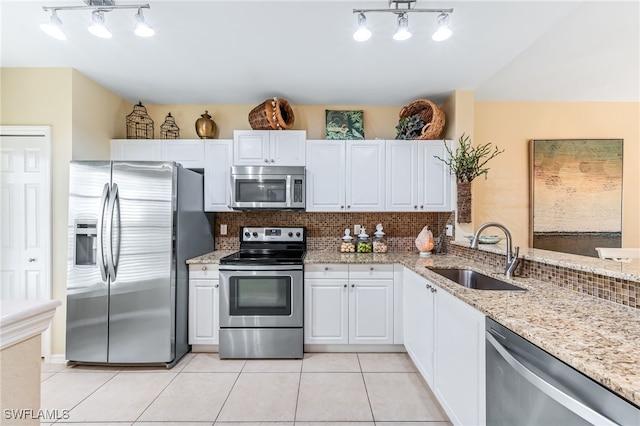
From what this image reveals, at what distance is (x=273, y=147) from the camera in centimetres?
301

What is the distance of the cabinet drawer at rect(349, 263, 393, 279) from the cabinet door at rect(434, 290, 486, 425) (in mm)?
844

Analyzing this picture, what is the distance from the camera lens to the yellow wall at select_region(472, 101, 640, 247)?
3.35m

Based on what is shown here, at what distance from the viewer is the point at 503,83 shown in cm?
295

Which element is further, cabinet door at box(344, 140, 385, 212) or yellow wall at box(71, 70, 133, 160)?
cabinet door at box(344, 140, 385, 212)

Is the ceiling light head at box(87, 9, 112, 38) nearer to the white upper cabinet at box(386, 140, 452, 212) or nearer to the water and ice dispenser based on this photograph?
the water and ice dispenser

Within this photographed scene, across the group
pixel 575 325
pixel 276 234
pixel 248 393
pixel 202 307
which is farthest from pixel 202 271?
pixel 575 325

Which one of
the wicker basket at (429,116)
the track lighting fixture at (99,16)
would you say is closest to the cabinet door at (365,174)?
the wicker basket at (429,116)

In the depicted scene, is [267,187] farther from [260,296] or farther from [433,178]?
[433,178]

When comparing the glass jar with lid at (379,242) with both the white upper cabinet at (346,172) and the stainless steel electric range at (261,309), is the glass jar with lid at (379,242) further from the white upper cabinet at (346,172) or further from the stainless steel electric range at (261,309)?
the stainless steel electric range at (261,309)

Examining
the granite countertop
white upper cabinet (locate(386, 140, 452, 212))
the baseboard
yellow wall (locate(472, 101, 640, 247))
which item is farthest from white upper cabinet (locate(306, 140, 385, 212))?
the baseboard

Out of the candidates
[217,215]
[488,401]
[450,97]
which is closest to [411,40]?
[450,97]

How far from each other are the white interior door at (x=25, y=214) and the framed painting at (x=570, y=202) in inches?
191

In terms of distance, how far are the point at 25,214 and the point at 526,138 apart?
5099 millimetres

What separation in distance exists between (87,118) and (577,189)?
5.16 metres
